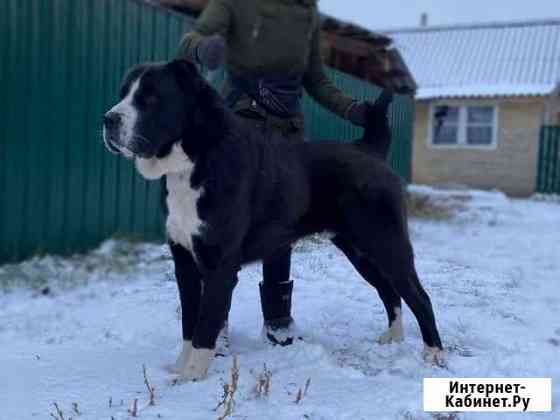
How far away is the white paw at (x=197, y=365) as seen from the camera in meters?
3.16

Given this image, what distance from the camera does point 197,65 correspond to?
121 inches

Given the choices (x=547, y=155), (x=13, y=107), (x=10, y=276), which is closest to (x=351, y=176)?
(x=10, y=276)

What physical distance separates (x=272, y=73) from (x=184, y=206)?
1.08 m

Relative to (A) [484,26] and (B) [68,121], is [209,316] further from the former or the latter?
(A) [484,26]

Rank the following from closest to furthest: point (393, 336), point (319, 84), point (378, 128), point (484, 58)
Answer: point (378, 128) < point (393, 336) < point (319, 84) < point (484, 58)

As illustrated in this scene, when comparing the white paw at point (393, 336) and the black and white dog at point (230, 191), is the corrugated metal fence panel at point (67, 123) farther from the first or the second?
the white paw at point (393, 336)

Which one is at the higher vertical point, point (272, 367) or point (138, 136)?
point (138, 136)

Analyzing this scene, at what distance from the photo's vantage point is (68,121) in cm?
645

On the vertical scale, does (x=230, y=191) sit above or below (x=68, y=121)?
below

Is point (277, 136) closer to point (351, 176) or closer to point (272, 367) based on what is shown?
point (351, 176)

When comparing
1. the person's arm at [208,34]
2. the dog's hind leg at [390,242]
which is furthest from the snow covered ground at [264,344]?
the person's arm at [208,34]

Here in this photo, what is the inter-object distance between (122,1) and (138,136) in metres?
4.55

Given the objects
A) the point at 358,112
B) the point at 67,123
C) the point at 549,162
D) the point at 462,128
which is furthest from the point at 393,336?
the point at 462,128

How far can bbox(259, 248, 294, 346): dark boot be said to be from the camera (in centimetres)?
384
